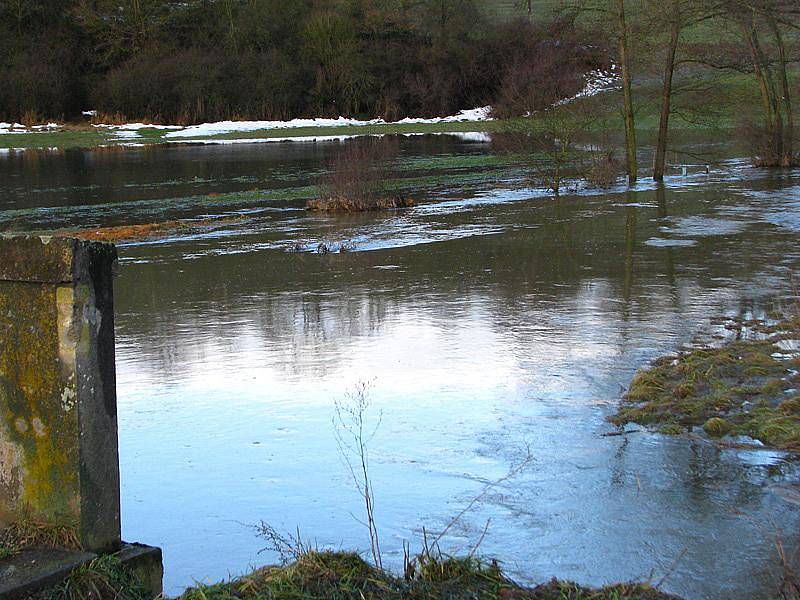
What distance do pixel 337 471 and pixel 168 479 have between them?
1044 millimetres

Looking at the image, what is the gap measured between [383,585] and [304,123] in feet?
223

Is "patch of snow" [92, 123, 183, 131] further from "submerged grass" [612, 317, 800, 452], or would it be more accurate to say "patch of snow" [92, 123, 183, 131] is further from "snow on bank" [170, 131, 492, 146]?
"submerged grass" [612, 317, 800, 452]

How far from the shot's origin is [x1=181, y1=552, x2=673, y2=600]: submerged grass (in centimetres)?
425

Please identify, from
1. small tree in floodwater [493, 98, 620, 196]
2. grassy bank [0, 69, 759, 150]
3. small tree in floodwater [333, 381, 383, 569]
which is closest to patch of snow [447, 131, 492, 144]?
grassy bank [0, 69, 759, 150]

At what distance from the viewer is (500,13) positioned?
97688mm

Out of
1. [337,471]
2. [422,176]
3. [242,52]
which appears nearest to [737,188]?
[422,176]

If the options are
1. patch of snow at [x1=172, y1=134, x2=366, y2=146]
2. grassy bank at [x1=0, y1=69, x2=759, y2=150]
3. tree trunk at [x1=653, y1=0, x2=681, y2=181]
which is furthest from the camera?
patch of snow at [x1=172, y1=134, x2=366, y2=146]

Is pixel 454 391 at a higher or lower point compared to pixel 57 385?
lower

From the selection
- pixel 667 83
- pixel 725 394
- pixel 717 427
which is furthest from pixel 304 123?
pixel 717 427

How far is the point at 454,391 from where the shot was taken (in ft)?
27.7

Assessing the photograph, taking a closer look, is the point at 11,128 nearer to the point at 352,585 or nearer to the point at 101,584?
the point at 101,584

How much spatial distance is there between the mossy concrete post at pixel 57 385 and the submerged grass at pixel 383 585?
2.09 feet

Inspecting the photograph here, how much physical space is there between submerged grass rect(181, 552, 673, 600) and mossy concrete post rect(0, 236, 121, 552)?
2.09 ft

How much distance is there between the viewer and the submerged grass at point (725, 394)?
7.16m
